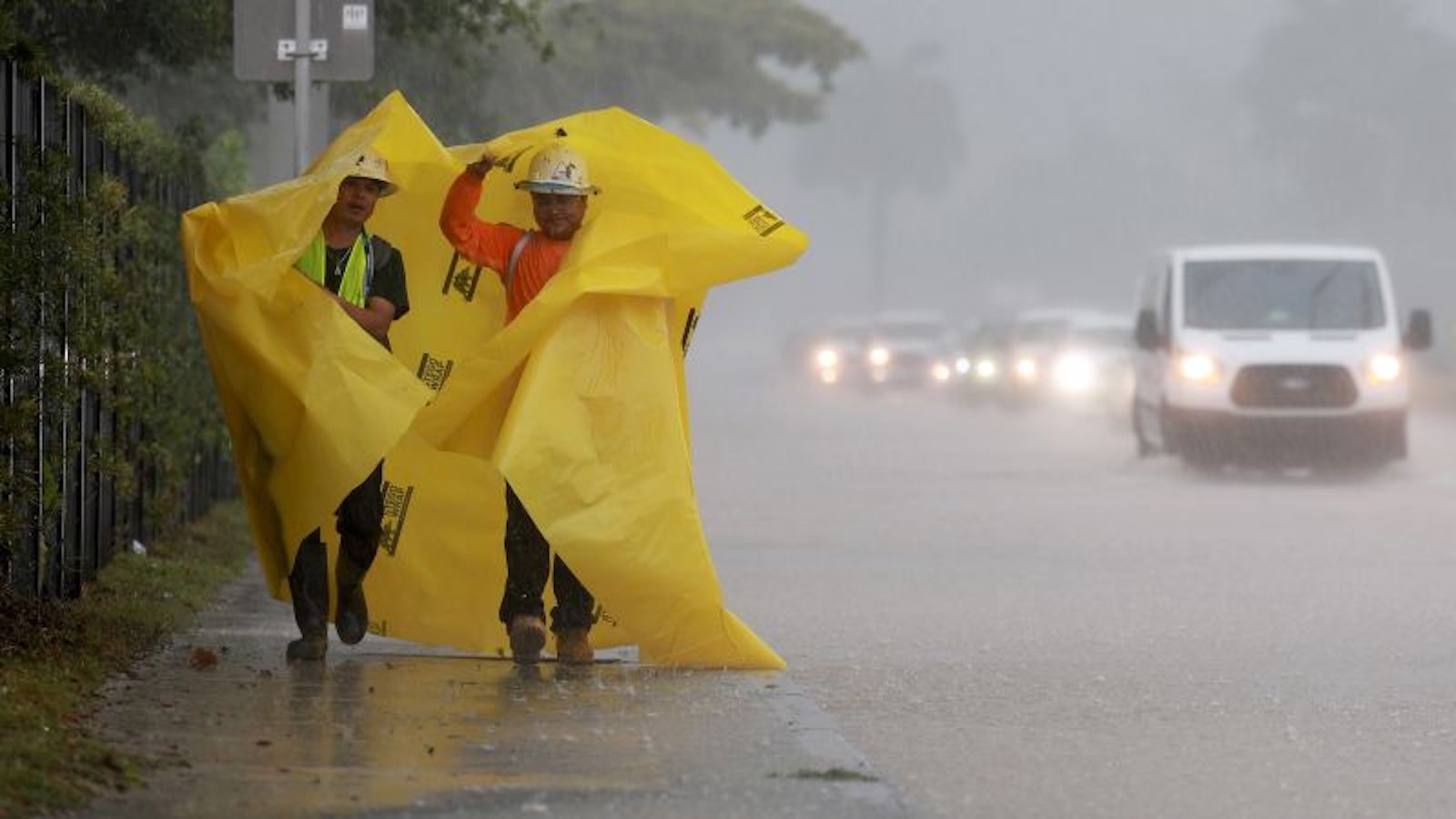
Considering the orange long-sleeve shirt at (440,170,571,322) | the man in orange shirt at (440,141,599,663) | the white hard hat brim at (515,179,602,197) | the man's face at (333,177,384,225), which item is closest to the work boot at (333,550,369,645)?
the man in orange shirt at (440,141,599,663)

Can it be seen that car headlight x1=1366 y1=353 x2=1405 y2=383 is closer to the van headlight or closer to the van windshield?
the van windshield

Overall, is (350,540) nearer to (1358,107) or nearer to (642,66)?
(642,66)

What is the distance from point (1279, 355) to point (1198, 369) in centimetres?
69

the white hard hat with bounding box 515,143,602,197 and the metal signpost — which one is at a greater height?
the metal signpost

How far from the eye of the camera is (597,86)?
42000mm

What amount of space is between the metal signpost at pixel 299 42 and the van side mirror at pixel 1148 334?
545 inches

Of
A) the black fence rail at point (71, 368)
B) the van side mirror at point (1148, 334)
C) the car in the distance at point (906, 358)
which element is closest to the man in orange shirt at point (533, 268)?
the black fence rail at point (71, 368)

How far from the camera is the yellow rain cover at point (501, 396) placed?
1092 cm

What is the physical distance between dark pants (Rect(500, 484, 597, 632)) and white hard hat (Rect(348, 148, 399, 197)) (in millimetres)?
1114

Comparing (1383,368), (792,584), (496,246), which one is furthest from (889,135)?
(496,246)

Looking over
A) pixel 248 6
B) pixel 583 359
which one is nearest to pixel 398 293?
pixel 583 359

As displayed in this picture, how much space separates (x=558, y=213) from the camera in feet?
37.6

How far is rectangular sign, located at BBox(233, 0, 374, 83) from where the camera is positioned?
610 inches

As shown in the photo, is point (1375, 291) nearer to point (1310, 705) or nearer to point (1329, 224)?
point (1310, 705)
